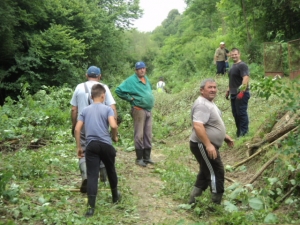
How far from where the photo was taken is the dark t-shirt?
29.8 feet

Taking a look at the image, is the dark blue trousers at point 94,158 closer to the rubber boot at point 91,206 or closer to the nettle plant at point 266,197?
the rubber boot at point 91,206

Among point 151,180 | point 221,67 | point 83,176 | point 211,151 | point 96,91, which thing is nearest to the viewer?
point 211,151

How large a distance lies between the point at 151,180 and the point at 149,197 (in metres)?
1.00

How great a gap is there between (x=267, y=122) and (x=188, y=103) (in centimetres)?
714

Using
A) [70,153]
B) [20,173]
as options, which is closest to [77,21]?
[70,153]

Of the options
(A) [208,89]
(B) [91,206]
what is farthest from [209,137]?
(B) [91,206]

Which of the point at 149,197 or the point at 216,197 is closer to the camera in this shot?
the point at 216,197

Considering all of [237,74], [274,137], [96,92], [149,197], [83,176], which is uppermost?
[237,74]

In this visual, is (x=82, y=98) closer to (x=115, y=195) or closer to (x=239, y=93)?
(x=115, y=195)

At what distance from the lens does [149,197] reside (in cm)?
660

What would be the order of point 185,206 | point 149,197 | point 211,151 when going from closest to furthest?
point 211,151 → point 185,206 → point 149,197

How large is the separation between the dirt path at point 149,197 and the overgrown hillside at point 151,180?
1cm

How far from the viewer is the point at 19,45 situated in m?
24.2

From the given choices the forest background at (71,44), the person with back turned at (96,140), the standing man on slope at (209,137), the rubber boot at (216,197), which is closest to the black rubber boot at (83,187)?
the person with back turned at (96,140)
